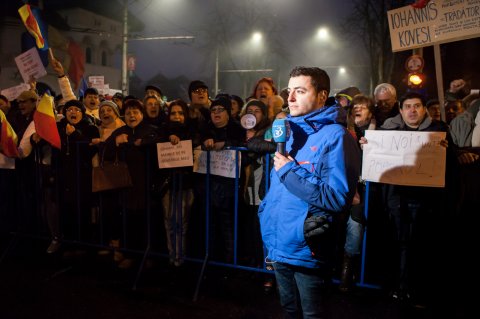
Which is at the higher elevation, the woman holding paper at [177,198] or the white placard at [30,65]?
the white placard at [30,65]

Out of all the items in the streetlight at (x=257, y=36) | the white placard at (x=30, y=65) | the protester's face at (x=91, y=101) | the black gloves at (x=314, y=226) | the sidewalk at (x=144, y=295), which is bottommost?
the sidewalk at (x=144, y=295)

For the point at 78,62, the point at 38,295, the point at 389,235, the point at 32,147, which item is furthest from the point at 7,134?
the point at 389,235

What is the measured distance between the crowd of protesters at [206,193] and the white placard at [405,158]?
13 cm

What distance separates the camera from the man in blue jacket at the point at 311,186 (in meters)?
2.44

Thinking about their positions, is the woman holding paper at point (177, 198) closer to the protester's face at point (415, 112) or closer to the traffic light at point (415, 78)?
the protester's face at point (415, 112)

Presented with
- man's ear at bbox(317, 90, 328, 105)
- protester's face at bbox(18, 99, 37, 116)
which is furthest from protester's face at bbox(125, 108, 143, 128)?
man's ear at bbox(317, 90, 328, 105)

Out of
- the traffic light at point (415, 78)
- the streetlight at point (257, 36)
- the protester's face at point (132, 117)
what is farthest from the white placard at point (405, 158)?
the streetlight at point (257, 36)

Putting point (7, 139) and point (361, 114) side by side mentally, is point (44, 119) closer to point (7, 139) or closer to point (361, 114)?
point (7, 139)

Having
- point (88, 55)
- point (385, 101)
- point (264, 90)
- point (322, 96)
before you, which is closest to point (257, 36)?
point (88, 55)

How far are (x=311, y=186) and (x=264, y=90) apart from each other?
4357 millimetres

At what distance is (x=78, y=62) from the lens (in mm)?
8805

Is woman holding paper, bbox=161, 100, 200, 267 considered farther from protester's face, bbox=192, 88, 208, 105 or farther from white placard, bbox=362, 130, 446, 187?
white placard, bbox=362, 130, 446, 187

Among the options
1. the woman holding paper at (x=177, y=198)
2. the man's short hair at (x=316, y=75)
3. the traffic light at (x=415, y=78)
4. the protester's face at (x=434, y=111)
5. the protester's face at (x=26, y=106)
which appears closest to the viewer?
the man's short hair at (x=316, y=75)

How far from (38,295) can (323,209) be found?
356 cm
